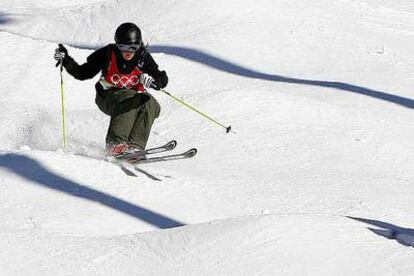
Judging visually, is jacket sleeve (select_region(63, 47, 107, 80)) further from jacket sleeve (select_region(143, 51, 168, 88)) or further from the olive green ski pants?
jacket sleeve (select_region(143, 51, 168, 88))

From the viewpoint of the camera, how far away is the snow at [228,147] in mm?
5988

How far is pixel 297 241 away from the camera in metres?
6.02

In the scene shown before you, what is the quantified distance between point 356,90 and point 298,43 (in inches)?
74.6

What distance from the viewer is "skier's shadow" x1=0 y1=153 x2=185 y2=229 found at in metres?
7.27

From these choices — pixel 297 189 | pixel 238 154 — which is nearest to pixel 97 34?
pixel 238 154

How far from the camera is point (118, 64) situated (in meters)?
8.98

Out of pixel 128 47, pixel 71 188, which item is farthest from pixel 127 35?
pixel 71 188

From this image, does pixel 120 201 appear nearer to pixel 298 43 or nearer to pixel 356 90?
pixel 356 90

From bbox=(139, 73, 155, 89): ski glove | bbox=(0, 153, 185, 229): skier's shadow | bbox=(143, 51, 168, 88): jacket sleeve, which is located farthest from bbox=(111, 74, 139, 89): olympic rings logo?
bbox=(0, 153, 185, 229): skier's shadow

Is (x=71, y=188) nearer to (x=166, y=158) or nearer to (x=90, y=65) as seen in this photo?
(x=166, y=158)

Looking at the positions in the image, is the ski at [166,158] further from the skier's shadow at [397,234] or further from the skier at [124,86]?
the skier's shadow at [397,234]

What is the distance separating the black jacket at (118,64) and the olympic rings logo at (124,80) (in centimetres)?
7

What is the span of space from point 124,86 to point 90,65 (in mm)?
385

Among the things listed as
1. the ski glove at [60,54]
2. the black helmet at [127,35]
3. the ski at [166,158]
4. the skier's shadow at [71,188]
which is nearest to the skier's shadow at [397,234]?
the skier's shadow at [71,188]
